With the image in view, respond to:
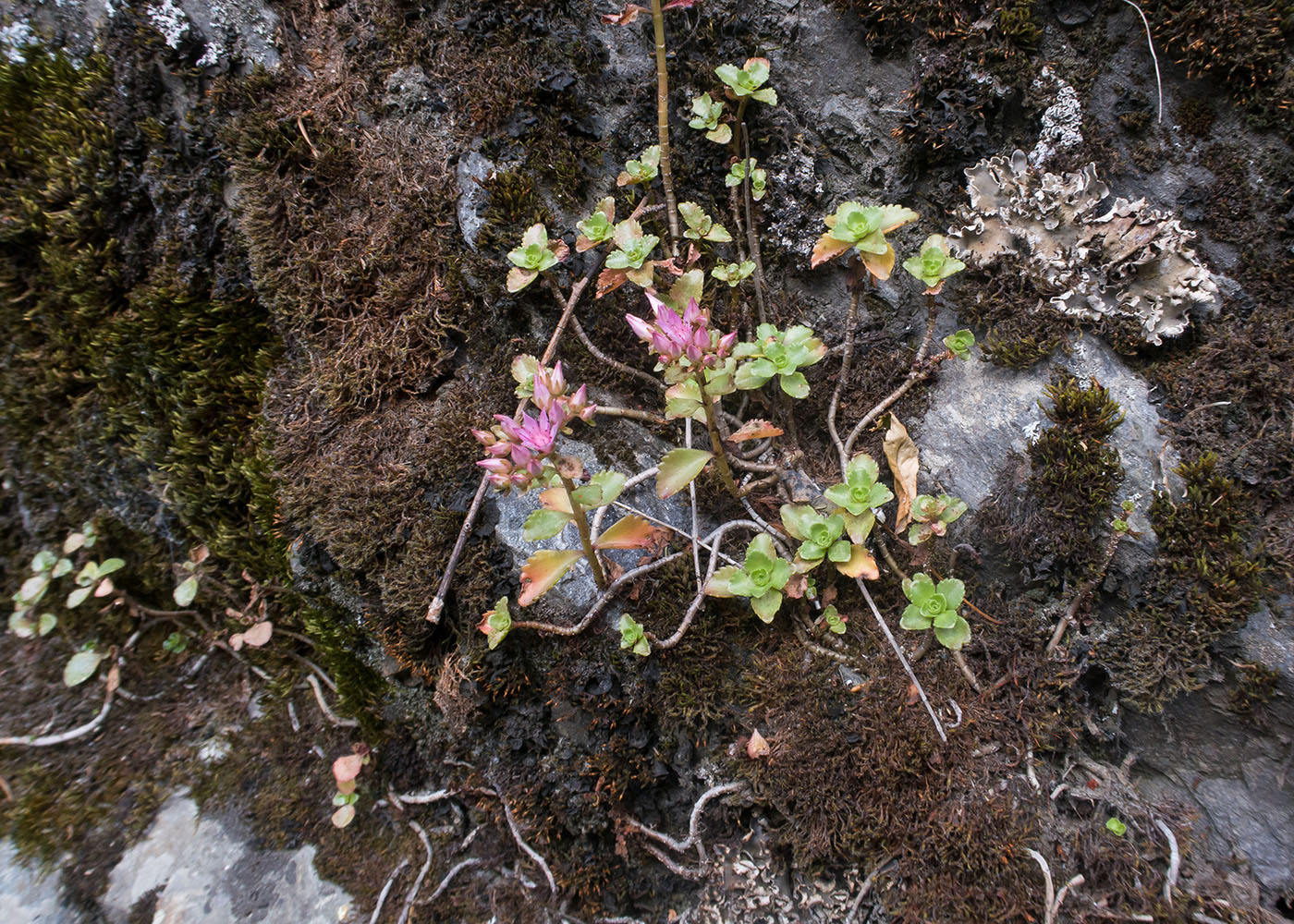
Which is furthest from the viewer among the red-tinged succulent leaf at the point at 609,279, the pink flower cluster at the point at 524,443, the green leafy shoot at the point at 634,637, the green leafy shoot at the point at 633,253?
the red-tinged succulent leaf at the point at 609,279

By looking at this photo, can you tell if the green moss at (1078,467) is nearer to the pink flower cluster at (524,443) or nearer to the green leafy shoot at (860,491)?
the green leafy shoot at (860,491)

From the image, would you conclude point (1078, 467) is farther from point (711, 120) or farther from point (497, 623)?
point (497, 623)

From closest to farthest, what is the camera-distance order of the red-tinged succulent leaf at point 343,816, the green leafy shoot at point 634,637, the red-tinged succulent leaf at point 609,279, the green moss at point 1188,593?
the green moss at point 1188,593
the green leafy shoot at point 634,637
the red-tinged succulent leaf at point 609,279
the red-tinged succulent leaf at point 343,816

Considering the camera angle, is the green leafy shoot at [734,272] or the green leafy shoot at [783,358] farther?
the green leafy shoot at [734,272]

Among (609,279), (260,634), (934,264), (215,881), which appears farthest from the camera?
(260,634)

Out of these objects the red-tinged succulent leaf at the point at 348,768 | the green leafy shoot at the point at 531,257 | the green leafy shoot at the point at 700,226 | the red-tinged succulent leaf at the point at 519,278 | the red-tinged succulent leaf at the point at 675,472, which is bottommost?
the red-tinged succulent leaf at the point at 348,768

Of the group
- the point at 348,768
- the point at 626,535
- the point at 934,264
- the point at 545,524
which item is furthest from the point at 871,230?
the point at 348,768

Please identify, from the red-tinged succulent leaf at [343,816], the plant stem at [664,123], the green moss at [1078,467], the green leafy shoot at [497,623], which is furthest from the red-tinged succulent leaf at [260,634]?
the green moss at [1078,467]
